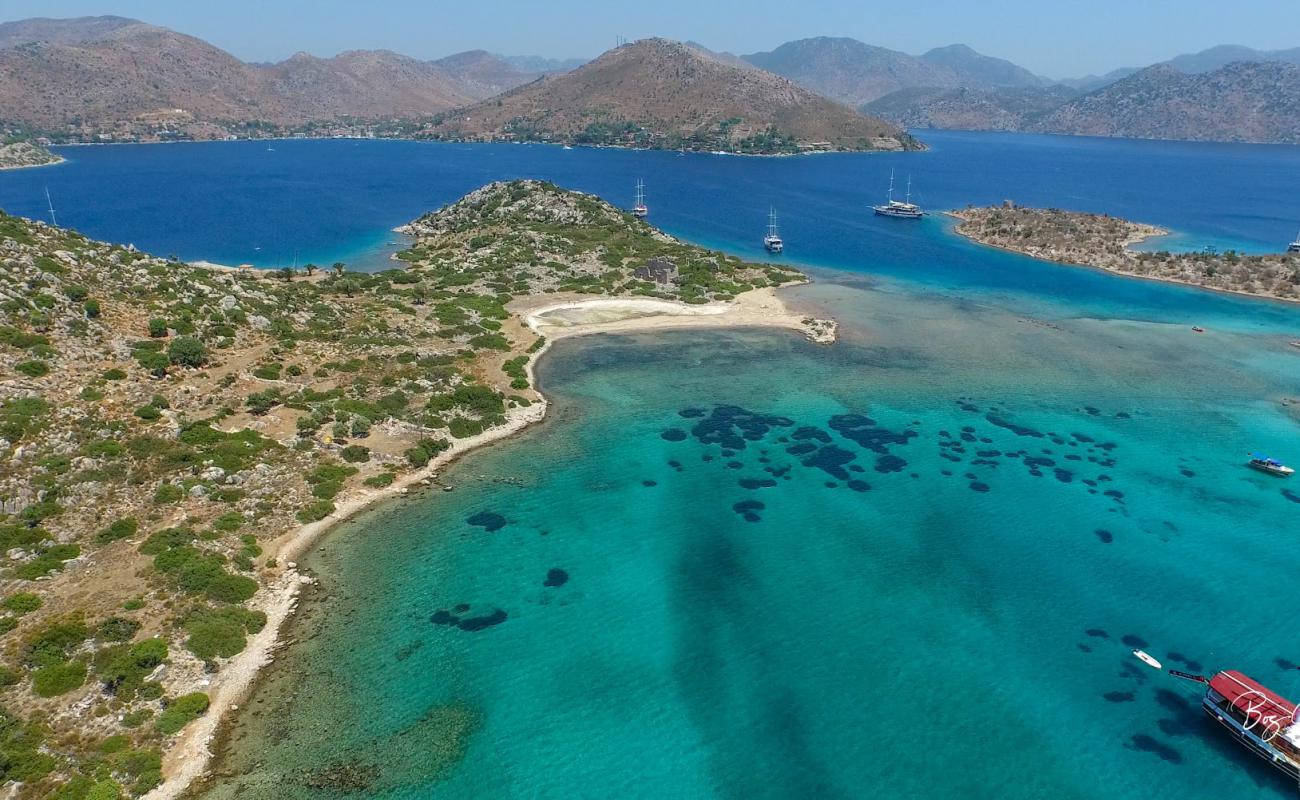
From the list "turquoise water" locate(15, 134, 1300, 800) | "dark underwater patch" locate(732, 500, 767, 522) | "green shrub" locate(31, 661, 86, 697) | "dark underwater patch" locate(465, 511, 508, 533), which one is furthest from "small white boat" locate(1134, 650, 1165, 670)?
"green shrub" locate(31, 661, 86, 697)

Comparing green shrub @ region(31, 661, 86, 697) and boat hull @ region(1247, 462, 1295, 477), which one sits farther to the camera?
boat hull @ region(1247, 462, 1295, 477)

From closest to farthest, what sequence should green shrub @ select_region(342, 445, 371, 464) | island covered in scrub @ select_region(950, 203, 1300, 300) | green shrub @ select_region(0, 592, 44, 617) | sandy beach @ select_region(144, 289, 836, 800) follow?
sandy beach @ select_region(144, 289, 836, 800)
green shrub @ select_region(0, 592, 44, 617)
green shrub @ select_region(342, 445, 371, 464)
island covered in scrub @ select_region(950, 203, 1300, 300)

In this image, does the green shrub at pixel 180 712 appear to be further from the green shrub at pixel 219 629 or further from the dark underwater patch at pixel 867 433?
the dark underwater patch at pixel 867 433

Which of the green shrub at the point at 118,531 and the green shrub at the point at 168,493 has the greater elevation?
the green shrub at the point at 168,493

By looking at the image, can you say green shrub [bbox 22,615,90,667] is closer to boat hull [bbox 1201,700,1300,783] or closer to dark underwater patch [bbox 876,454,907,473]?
dark underwater patch [bbox 876,454,907,473]

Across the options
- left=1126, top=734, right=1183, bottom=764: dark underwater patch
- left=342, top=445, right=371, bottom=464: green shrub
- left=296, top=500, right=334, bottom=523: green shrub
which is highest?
left=342, top=445, right=371, bottom=464: green shrub

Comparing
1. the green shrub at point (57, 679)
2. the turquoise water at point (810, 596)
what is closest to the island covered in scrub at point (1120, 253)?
the turquoise water at point (810, 596)

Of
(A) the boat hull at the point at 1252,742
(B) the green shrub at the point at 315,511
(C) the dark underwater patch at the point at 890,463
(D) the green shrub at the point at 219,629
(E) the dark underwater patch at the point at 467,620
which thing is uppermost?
(B) the green shrub at the point at 315,511
